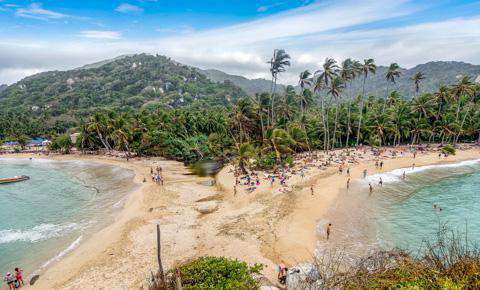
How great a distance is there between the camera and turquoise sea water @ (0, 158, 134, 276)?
2128 centimetres

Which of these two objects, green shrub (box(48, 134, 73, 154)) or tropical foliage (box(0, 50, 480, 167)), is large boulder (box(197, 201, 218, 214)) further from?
green shrub (box(48, 134, 73, 154))

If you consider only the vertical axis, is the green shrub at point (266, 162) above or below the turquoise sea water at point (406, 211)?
above

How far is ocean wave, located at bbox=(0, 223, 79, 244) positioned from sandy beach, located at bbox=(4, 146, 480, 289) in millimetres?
3830

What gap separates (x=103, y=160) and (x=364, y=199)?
52.0 meters

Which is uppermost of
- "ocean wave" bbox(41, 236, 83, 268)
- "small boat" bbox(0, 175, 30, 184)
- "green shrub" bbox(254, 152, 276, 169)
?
"green shrub" bbox(254, 152, 276, 169)

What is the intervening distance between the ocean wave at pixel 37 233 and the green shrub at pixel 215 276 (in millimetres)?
17603

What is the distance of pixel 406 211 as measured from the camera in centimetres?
2689

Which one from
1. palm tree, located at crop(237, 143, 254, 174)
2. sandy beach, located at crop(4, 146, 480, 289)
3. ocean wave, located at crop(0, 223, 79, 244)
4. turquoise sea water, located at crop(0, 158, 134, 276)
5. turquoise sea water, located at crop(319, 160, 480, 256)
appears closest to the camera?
sandy beach, located at crop(4, 146, 480, 289)

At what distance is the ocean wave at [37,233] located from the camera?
23.5 metres

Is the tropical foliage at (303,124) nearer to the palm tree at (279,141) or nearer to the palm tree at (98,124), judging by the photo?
the palm tree at (98,124)

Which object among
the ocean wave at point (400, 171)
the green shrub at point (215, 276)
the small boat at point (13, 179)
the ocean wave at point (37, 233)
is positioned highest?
the green shrub at point (215, 276)

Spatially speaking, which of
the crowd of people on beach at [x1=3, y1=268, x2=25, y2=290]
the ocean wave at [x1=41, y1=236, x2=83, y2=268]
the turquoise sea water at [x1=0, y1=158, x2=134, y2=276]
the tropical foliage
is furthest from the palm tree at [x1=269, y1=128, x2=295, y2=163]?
the crowd of people on beach at [x1=3, y1=268, x2=25, y2=290]

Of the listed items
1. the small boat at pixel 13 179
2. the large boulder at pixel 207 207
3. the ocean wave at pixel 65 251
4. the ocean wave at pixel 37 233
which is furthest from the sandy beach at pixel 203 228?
the small boat at pixel 13 179

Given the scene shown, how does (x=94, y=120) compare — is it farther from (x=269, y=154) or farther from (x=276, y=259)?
(x=276, y=259)
